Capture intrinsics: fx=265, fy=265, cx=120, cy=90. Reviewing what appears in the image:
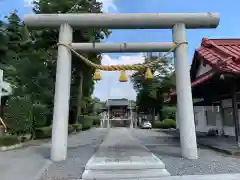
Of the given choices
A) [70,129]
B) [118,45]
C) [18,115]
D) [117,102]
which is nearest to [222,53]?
[118,45]

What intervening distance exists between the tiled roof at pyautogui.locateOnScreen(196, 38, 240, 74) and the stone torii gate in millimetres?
1516

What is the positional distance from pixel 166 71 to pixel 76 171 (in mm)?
31164

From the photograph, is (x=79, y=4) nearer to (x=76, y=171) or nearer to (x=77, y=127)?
(x=77, y=127)

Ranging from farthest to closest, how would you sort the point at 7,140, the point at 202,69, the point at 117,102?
the point at 117,102
the point at 202,69
the point at 7,140

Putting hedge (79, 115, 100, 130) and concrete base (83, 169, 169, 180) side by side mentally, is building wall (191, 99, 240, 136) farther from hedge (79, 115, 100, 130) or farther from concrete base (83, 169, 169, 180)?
hedge (79, 115, 100, 130)

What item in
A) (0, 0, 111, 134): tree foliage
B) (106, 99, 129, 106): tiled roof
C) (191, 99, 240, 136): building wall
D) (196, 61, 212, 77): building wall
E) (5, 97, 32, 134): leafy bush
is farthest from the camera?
(106, 99, 129, 106): tiled roof

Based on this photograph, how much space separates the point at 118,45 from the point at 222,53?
5345 mm

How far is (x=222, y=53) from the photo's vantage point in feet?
38.5

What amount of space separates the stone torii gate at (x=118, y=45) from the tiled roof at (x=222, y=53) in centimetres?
152

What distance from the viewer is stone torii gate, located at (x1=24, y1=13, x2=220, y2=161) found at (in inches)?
323

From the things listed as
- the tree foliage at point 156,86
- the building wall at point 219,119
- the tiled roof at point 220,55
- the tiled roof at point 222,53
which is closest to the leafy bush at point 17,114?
the tiled roof at point 220,55

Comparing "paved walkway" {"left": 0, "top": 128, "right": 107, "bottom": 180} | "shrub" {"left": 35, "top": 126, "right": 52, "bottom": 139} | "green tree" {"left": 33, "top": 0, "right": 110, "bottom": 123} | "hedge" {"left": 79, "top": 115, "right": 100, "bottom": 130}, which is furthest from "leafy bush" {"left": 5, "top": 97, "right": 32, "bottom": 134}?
"hedge" {"left": 79, "top": 115, "right": 100, "bottom": 130}

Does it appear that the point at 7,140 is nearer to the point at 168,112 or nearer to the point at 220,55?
the point at 220,55

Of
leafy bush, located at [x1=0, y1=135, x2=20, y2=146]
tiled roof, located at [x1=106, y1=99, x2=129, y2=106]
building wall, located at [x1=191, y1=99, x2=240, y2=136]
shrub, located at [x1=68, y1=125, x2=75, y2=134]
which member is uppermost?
tiled roof, located at [x1=106, y1=99, x2=129, y2=106]
